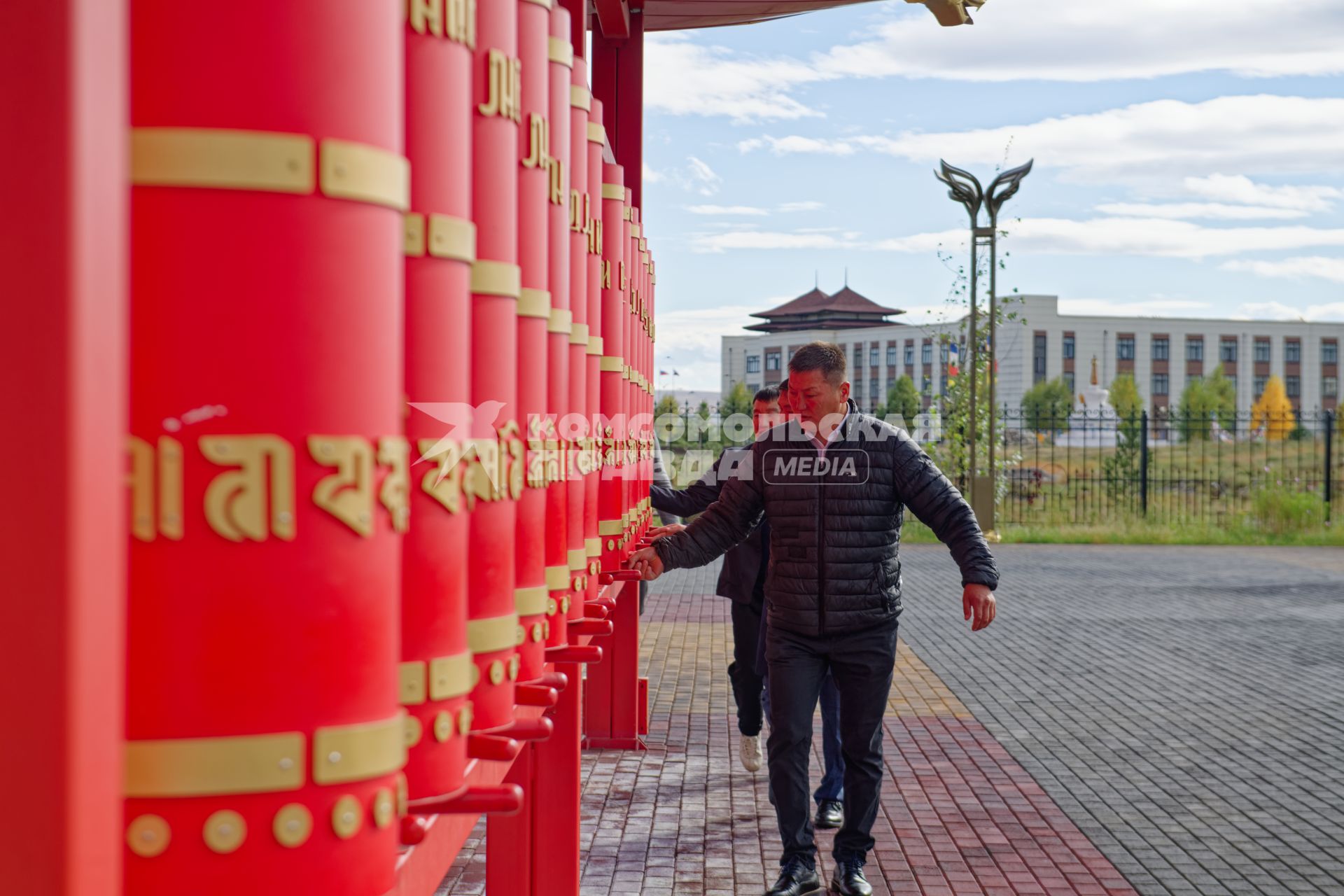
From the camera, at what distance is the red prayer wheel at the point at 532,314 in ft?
6.43

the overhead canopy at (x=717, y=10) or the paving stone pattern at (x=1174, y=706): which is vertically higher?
the overhead canopy at (x=717, y=10)

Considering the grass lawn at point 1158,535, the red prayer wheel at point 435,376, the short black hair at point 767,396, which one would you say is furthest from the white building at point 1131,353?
the red prayer wheel at point 435,376

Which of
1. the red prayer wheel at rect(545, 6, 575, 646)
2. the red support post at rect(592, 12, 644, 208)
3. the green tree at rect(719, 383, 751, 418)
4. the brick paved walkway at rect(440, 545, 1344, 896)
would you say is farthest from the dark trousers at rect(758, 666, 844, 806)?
the green tree at rect(719, 383, 751, 418)

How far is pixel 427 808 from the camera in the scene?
1.40m

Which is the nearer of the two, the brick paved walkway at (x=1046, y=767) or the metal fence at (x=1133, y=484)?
the brick paved walkway at (x=1046, y=767)

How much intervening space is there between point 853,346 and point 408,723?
Result: 336ft

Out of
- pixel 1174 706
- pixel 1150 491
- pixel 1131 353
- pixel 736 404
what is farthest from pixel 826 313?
pixel 1174 706

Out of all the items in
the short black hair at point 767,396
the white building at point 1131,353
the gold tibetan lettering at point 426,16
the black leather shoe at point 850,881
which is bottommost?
the black leather shoe at point 850,881

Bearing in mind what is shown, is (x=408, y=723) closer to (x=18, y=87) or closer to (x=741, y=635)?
(x=18, y=87)

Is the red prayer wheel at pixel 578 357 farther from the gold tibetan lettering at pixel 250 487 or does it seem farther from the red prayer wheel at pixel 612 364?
the gold tibetan lettering at pixel 250 487

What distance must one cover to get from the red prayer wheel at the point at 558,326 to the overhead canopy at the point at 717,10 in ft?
14.3

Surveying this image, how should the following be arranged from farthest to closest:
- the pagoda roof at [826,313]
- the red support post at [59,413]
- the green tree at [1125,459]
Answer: the pagoda roof at [826,313], the green tree at [1125,459], the red support post at [59,413]

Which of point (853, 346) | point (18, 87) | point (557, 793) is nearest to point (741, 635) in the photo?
point (557, 793)

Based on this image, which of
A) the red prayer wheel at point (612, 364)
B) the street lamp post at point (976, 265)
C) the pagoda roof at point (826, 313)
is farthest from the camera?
the pagoda roof at point (826, 313)
